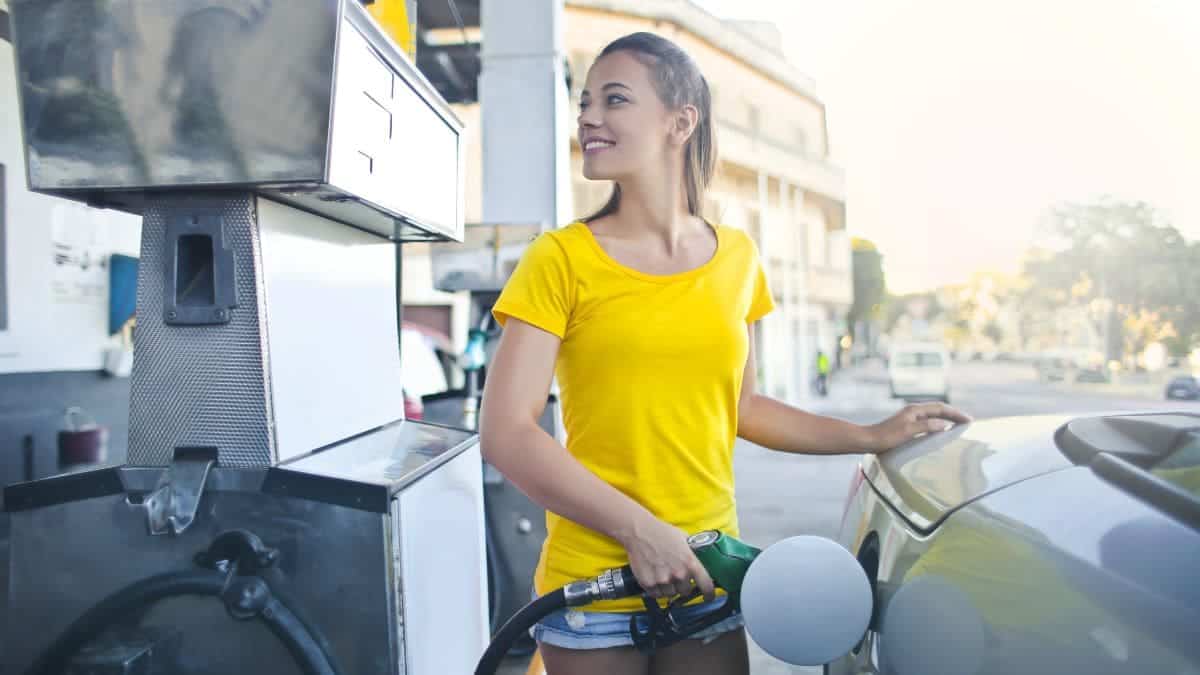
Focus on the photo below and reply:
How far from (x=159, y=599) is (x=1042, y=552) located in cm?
131

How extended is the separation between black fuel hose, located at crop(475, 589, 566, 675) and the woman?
0.07 metres

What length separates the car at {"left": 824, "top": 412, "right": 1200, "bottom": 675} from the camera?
2.83 feet

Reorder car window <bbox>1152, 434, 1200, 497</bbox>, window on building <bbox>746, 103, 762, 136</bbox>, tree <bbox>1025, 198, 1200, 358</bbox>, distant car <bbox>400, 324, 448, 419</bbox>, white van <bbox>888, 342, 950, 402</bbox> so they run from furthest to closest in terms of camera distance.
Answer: window on building <bbox>746, 103, 762, 136</bbox>
white van <bbox>888, 342, 950, 402</bbox>
distant car <bbox>400, 324, 448, 419</bbox>
tree <bbox>1025, 198, 1200, 358</bbox>
car window <bbox>1152, 434, 1200, 497</bbox>

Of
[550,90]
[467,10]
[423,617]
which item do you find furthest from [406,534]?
[467,10]

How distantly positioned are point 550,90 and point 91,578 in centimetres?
405

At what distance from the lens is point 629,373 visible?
129 cm

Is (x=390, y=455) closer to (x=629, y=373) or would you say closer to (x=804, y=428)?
(x=629, y=373)

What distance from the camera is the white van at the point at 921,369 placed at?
82.0 feet

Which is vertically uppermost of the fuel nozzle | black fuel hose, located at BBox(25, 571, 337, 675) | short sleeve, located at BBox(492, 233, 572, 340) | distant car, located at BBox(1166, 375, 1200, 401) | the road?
short sleeve, located at BBox(492, 233, 572, 340)

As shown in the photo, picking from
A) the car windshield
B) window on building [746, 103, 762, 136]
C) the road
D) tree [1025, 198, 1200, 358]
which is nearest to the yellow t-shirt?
the road

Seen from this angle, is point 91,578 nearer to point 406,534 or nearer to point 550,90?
point 406,534

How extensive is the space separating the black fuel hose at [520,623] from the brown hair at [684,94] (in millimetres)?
590

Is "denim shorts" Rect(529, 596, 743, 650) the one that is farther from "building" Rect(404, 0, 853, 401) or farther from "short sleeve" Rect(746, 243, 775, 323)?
"building" Rect(404, 0, 853, 401)

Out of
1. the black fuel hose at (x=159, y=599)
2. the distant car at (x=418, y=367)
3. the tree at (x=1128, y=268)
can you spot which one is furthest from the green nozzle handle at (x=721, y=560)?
the distant car at (x=418, y=367)
